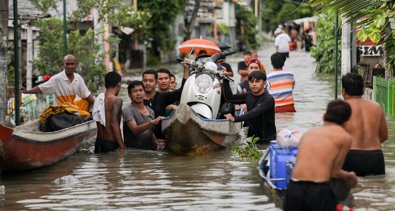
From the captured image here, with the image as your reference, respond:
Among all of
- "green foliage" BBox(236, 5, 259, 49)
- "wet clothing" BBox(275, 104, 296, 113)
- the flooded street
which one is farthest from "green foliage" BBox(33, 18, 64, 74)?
"green foliage" BBox(236, 5, 259, 49)

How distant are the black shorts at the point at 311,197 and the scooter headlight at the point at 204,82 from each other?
26.6 ft

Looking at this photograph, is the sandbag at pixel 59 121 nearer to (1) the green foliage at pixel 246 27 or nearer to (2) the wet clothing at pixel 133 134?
(2) the wet clothing at pixel 133 134

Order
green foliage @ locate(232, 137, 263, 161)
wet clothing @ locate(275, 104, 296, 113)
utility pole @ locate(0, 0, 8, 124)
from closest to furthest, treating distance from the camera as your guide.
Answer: green foliage @ locate(232, 137, 263, 161)
utility pole @ locate(0, 0, 8, 124)
wet clothing @ locate(275, 104, 296, 113)

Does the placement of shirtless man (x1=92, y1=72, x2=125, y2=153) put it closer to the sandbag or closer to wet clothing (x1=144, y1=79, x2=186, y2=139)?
the sandbag

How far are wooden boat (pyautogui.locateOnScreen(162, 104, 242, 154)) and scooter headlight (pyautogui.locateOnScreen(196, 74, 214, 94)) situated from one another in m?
0.62

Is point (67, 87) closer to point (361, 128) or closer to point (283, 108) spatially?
point (283, 108)

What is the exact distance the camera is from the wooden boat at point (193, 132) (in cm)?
1598

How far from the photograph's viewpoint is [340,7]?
14.7m

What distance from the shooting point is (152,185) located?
44.6 feet

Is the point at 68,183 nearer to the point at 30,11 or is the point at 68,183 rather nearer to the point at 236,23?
the point at 30,11

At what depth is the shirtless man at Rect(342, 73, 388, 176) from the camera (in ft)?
38.3

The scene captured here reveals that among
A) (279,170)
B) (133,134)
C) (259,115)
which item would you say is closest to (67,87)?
(133,134)

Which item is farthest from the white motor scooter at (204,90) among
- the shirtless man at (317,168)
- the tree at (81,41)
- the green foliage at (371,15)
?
the tree at (81,41)

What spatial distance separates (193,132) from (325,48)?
946 inches
